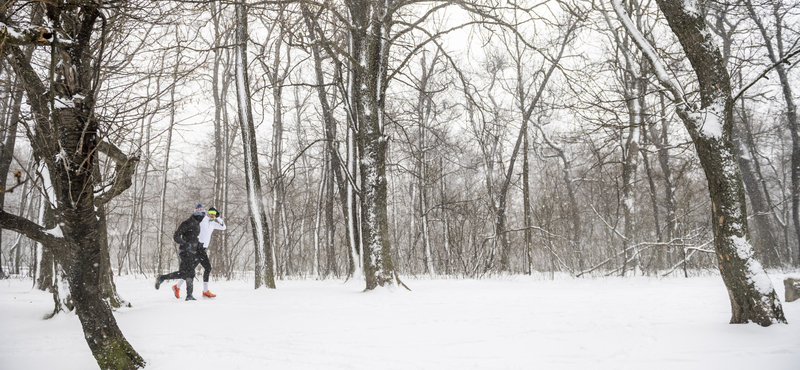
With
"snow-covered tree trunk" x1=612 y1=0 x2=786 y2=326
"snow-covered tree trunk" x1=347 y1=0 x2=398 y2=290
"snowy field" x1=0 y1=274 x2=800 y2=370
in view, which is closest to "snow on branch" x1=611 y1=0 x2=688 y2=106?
"snow-covered tree trunk" x1=612 y1=0 x2=786 y2=326

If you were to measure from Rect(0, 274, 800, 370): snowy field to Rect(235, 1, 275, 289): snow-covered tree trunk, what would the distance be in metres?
2.42

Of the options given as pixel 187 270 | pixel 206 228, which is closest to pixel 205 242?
pixel 206 228

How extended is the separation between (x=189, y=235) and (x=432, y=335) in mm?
5623

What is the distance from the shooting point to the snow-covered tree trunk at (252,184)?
8188mm

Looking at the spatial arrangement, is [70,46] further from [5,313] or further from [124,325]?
[5,313]

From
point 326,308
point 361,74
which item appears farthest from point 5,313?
point 361,74

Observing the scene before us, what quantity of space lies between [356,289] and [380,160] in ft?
8.36

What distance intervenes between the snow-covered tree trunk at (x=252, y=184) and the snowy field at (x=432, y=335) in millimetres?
2418

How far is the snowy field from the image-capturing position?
116 inches

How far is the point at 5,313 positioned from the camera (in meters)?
5.09

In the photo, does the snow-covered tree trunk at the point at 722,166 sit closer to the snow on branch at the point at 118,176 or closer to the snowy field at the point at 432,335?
the snowy field at the point at 432,335

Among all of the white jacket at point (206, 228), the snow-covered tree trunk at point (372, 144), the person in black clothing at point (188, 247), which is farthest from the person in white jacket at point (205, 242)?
the snow-covered tree trunk at point (372, 144)

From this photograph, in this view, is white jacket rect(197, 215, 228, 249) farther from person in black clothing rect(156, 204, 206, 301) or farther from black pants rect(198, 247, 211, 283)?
black pants rect(198, 247, 211, 283)

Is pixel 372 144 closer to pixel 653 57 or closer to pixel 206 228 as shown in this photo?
pixel 206 228
